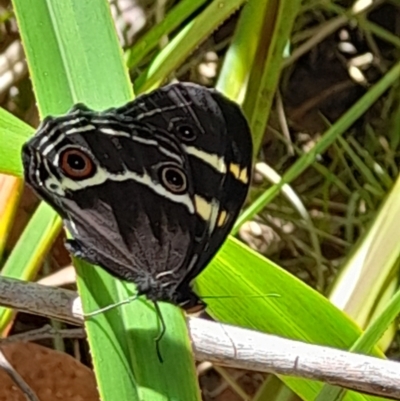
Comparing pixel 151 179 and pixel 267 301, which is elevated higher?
pixel 151 179

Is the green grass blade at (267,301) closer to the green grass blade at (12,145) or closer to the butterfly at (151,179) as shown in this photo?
the butterfly at (151,179)

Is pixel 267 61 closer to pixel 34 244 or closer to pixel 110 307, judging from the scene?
pixel 34 244

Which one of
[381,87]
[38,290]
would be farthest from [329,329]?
[381,87]

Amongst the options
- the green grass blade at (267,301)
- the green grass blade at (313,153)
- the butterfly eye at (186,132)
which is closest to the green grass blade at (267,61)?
the green grass blade at (313,153)

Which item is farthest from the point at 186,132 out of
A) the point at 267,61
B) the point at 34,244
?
the point at 267,61

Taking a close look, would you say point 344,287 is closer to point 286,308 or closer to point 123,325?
point 286,308

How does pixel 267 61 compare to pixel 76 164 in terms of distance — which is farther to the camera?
pixel 267 61

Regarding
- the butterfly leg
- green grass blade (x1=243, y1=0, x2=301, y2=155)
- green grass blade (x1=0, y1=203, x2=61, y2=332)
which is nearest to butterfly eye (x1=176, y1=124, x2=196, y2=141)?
the butterfly leg
